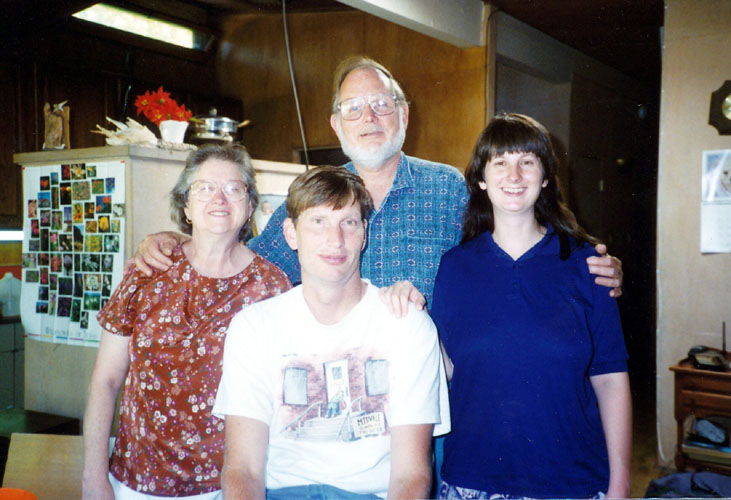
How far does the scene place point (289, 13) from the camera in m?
2.96

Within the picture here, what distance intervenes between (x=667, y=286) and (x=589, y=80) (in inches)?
48.0

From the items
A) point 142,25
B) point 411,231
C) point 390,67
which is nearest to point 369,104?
point 411,231

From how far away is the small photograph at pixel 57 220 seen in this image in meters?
1.69

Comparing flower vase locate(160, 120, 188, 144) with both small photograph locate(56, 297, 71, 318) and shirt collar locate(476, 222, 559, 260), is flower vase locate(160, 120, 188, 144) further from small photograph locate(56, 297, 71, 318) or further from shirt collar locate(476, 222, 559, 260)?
shirt collar locate(476, 222, 559, 260)

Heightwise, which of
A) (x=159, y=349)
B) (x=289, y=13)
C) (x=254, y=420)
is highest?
(x=289, y=13)

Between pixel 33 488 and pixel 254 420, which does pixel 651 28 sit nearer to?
pixel 254 420

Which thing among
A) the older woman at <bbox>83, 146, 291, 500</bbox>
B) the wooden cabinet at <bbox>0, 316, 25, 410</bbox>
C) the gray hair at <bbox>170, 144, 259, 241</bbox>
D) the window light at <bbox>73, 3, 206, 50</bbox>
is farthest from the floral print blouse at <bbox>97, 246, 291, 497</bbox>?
the window light at <bbox>73, 3, 206, 50</bbox>

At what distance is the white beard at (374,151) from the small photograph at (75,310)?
0.98m

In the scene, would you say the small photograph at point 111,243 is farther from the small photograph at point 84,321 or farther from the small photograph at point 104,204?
the small photograph at point 84,321

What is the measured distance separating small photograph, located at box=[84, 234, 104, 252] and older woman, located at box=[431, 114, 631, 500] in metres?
1.11

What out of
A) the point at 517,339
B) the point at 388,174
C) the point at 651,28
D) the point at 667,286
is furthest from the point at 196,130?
the point at 667,286

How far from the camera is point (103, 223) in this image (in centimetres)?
167

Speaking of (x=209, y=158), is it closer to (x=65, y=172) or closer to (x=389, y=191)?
(x=389, y=191)

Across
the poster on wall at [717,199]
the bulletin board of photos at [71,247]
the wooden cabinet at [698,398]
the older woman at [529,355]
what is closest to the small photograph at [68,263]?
the bulletin board of photos at [71,247]
